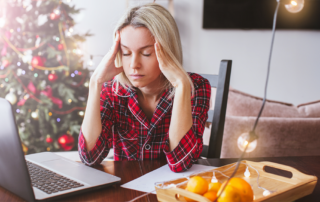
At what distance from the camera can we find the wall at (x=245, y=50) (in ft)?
11.4

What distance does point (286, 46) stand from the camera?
3.48 m

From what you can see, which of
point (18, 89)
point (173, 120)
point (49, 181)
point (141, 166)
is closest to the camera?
point (49, 181)

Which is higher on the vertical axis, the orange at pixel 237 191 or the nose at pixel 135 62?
the nose at pixel 135 62

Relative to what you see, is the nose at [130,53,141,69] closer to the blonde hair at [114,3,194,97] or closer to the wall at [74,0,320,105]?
the blonde hair at [114,3,194,97]

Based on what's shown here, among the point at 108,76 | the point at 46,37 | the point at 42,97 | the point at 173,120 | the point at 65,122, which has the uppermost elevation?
the point at 46,37

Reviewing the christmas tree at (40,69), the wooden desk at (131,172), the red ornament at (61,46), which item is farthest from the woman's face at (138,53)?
the red ornament at (61,46)

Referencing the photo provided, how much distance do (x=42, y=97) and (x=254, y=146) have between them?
6.59 ft

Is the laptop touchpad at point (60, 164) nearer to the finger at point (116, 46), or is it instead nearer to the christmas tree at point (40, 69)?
the finger at point (116, 46)

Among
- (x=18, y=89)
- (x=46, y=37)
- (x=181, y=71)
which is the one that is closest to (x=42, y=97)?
(x=18, y=89)

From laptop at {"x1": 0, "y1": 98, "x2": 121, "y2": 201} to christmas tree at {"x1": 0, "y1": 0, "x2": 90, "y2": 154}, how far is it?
180 centimetres

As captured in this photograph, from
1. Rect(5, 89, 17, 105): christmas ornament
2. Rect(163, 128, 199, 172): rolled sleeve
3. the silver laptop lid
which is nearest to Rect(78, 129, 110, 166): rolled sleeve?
Rect(163, 128, 199, 172): rolled sleeve

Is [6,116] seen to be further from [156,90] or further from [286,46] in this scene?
[286,46]

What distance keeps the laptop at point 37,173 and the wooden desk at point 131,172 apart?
0.06ft

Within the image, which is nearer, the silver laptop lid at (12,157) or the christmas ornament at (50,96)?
the silver laptop lid at (12,157)
